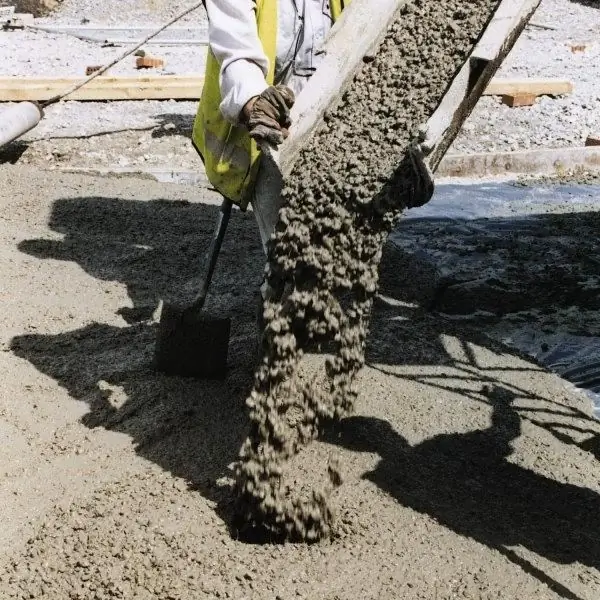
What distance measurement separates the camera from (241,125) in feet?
10.3

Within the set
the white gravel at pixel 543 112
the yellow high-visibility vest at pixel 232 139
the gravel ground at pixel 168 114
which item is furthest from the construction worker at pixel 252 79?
the white gravel at pixel 543 112

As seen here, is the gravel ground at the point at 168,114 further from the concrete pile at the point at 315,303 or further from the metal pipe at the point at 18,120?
the concrete pile at the point at 315,303

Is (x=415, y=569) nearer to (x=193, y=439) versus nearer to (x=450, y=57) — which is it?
(x=193, y=439)

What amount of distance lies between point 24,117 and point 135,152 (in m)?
0.92

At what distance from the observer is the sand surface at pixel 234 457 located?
2789 millimetres

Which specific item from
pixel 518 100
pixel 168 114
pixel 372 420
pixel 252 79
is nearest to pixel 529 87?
pixel 518 100

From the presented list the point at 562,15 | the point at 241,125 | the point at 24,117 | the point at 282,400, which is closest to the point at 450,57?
the point at 241,125

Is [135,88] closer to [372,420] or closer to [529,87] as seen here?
[529,87]

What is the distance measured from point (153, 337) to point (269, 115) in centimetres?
172

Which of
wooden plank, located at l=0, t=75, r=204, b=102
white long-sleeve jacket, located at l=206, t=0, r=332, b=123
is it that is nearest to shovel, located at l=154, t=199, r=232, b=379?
white long-sleeve jacket, located at l=206, t=0, r=332, b=123

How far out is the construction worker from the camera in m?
3.07

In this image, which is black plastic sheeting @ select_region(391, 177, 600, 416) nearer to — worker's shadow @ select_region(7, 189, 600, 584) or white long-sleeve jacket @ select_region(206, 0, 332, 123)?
worker's shadow @ select_region(7, 189, 600, 584)

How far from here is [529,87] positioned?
9305 millimetres

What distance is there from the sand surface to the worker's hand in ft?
3.66
